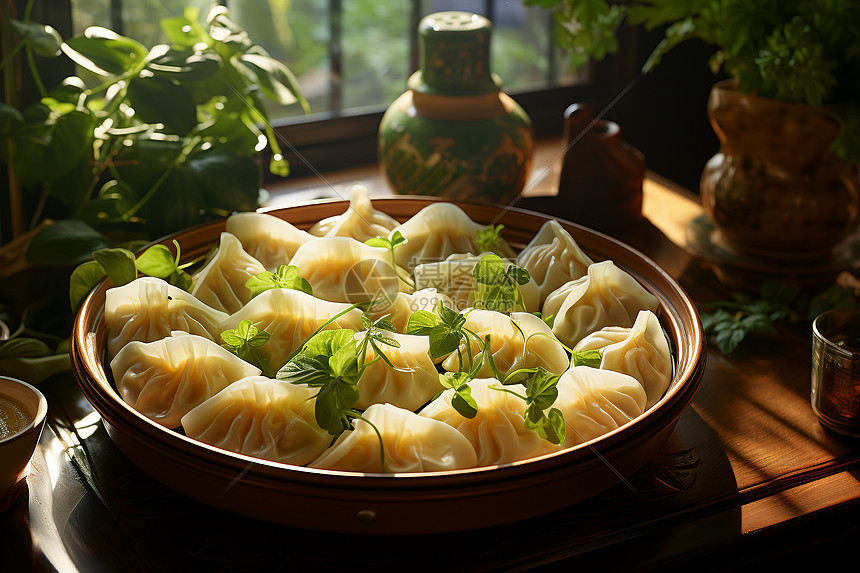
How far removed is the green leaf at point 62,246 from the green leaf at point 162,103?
184 mm

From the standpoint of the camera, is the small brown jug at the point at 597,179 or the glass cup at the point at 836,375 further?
the small brown jug at the point at 597,179

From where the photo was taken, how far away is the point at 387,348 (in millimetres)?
753

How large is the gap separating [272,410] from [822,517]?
528mm

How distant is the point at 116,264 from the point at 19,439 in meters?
0.26

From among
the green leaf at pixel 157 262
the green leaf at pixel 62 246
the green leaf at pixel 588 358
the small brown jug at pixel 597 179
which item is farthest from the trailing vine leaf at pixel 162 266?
the small brown jug at pixel 597 179

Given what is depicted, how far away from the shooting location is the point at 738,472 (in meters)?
0.77

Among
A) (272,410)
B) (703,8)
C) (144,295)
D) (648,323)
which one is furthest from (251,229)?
(703,8)

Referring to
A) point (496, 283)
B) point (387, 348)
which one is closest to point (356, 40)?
point (496, 283)

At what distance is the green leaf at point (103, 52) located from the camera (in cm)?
107

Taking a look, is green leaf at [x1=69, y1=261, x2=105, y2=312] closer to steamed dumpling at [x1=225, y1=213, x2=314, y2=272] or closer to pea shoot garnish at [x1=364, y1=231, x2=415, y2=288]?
steamed dumpling at [x1=225, y1=213, x2=314, y2=272]

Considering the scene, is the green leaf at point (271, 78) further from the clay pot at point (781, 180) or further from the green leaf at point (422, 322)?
the clay pot at point (781, 180)

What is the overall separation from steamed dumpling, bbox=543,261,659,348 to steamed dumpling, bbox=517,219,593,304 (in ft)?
0.12

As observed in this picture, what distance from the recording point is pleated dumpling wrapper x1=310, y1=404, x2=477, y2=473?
626mm

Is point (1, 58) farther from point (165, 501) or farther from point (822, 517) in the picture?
point (822, 517)
